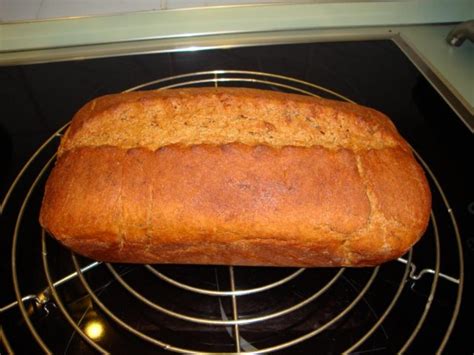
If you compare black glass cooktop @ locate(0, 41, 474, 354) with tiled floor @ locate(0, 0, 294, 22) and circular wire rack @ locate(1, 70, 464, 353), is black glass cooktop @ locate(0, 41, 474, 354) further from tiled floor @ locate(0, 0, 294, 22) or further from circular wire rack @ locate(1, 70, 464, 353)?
tiled floor @ locate(0, 0, 294, 22)

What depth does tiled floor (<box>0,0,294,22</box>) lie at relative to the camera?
1.61m

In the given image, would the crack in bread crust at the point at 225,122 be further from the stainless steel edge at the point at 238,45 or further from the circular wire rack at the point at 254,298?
the stainless steel edge at the point at 238,45

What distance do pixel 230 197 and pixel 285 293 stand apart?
40 centimetres

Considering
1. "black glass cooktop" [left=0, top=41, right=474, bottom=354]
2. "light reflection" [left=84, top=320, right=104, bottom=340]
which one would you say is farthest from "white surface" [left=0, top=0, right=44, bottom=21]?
"light reflection" [left=84, top=320, right=104, bottom=340]

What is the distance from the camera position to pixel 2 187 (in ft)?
3.92

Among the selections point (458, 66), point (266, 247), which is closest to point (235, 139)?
point (266, 247)

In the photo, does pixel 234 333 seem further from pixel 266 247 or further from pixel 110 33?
pixel 110 33

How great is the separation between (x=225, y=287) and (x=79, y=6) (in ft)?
4.74

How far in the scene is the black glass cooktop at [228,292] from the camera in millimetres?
957

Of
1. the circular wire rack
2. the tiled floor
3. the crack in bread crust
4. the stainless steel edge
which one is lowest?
the circular wire rack

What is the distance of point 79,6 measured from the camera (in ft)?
5.39

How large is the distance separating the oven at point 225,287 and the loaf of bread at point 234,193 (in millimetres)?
108

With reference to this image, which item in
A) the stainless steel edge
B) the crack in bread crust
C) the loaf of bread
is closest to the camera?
the loaf of bread

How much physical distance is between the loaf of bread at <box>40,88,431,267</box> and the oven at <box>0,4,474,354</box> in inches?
4.3
